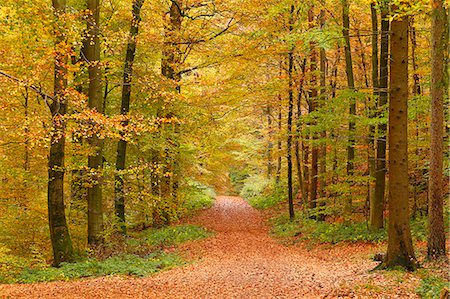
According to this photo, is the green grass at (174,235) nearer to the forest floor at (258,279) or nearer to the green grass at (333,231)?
the forest floor at (258,279)

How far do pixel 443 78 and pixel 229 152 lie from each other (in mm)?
21447

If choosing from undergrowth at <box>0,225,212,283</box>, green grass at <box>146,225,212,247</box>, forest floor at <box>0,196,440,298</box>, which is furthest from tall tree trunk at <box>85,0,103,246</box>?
forest floor at <box>0,196,440,298</box>

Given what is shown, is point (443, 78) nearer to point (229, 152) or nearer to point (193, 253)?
point (193, 253)

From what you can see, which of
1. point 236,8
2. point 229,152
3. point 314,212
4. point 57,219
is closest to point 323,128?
point 314,212

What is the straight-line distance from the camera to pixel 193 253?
46.7ft

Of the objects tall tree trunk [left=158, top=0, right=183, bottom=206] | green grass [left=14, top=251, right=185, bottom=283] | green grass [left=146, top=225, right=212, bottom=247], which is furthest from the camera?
green grass [left=146, top=225, right=212, bottom=247]

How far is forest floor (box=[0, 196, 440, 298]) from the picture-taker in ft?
26.3

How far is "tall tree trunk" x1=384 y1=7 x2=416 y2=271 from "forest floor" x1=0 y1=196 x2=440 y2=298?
61cm

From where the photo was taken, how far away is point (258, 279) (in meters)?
9.73

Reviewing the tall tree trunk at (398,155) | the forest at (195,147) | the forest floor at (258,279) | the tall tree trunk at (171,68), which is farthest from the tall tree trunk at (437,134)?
the tall tree trunk at (171,68)

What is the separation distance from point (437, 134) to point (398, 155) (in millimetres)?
1435

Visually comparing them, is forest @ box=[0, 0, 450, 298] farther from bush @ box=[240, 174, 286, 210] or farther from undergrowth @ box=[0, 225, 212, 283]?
bush @ box=[240, 174, 286, 210]

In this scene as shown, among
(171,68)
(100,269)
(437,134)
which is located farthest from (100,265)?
(437,134)

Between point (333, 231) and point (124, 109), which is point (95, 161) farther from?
point (333, 231)
